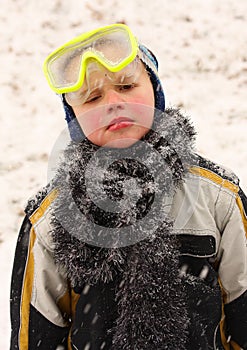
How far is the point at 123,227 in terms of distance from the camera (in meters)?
1.56

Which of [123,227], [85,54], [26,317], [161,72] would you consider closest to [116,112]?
[85,54]

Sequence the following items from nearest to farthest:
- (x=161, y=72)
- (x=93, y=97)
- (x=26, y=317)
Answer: (x=93, y=97) → (x=26, y=317) → (x=161, y=72)

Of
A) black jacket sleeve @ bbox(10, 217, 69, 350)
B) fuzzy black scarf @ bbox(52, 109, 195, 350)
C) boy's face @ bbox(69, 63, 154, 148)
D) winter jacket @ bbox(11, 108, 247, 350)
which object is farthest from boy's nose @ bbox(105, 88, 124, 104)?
black jacket sleeve @ bbox(10, 217, 69, 350)

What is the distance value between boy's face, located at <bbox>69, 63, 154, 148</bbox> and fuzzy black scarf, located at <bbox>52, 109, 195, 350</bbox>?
0.12 ft

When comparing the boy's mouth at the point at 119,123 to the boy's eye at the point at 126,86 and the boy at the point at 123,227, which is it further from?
the boy's eye at the point at 126,86

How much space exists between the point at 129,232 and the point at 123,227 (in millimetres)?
24

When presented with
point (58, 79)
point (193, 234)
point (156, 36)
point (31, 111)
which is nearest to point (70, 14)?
point (156, 36)

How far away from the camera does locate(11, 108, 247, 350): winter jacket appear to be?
67.8 inches

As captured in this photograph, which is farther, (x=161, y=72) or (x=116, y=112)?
(x=161, y=72)

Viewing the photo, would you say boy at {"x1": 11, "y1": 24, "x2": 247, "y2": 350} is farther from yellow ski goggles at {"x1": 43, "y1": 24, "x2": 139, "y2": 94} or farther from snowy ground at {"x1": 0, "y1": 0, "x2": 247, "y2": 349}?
snowy ground at {"x1": 0, "y1": 0, "x2": 247, "y2": 349}

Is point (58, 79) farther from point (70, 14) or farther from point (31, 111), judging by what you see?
point (70, 14)

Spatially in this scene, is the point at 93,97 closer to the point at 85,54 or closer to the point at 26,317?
the point at 85,54

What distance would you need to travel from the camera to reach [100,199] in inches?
60.8

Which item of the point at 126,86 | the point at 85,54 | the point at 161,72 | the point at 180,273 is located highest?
the point at 161,72
